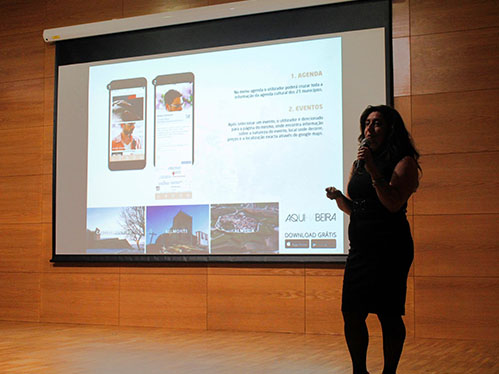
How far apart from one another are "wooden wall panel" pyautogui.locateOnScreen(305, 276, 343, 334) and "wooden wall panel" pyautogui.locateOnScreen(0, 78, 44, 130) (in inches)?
108

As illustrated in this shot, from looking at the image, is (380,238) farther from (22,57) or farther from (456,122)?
(22,57)

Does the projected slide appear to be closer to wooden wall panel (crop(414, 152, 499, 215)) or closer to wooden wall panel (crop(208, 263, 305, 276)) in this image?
wooden wall panel (crop(208, 263, 305, 276))

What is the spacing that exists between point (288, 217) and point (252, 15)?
1.54 meters

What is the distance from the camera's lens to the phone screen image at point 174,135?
5012mm

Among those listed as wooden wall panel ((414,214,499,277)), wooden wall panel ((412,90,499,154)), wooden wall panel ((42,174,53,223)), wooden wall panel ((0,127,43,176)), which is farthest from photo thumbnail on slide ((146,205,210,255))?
wooden wall panel ((412,90,499,154))

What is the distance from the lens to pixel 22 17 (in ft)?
19.1

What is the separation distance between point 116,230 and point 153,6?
1.82 m

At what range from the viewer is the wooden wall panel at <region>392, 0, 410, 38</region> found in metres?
4.55

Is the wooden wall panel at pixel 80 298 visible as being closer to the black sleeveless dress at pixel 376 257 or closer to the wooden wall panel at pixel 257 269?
the wooden wall panel at pixel 257 269

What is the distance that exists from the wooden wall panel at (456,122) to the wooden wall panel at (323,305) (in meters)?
1.11

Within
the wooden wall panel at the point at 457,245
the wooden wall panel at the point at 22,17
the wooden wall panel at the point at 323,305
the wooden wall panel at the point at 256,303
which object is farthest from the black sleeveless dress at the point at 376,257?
the wooden wall panel at the point at 22,17

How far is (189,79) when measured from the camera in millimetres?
5066

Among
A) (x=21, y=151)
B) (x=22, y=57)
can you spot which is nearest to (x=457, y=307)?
(x=21, y=151)

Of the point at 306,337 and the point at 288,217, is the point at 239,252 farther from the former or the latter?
the point at 306,337
